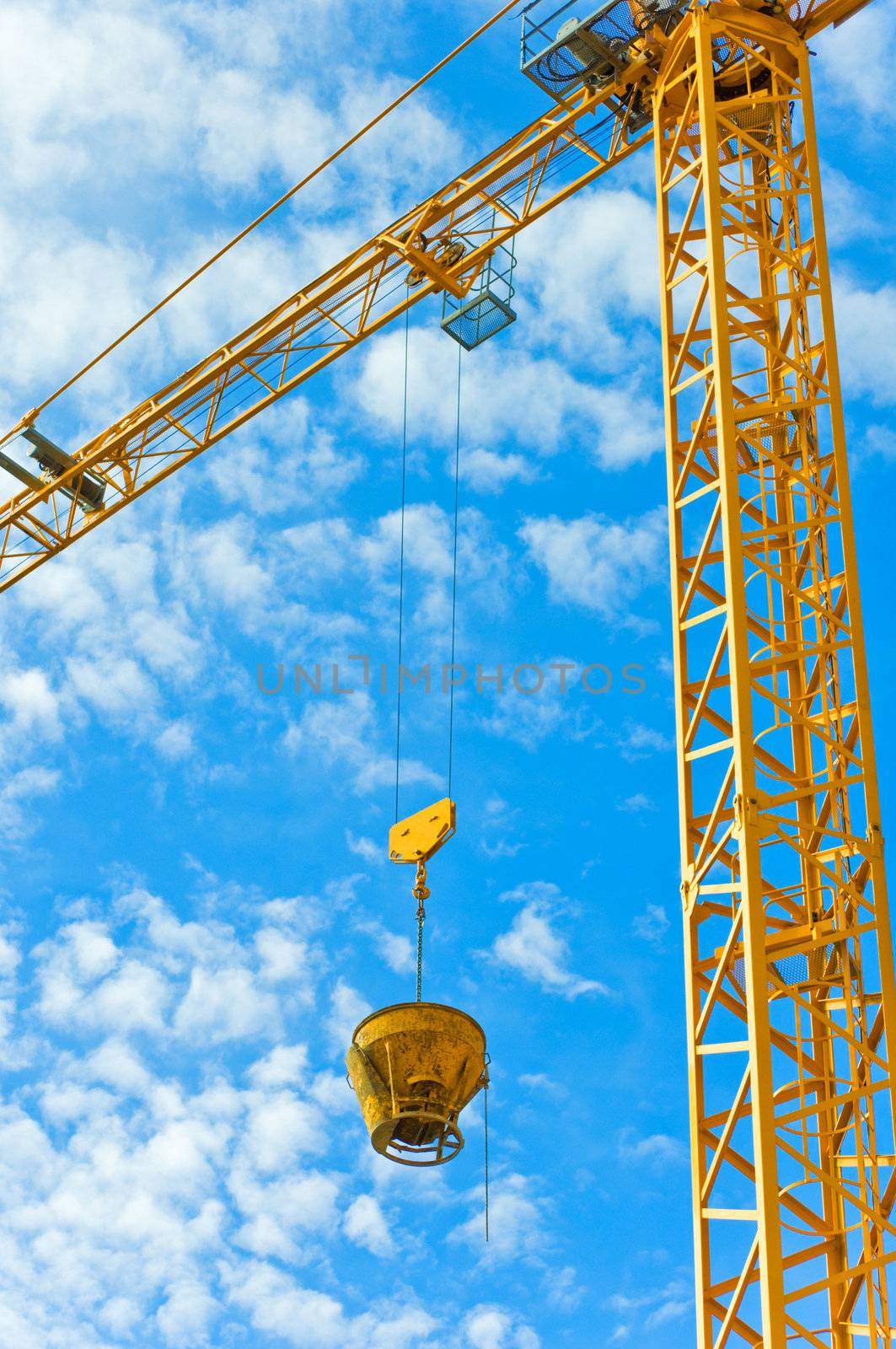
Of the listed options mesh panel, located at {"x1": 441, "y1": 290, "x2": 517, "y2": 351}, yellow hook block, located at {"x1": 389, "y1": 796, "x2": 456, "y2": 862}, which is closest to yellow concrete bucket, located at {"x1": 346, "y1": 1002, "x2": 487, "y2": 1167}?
yellow hook block, located at {"x1": 389, "y1": 796, "x2": 456, "y2": 862}

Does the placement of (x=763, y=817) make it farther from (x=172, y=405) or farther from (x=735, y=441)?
(x=172, y=405)

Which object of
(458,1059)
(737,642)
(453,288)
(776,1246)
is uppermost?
(453,288)

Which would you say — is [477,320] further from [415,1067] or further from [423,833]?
[415,1067]

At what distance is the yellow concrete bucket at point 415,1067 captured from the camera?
17.2 metres

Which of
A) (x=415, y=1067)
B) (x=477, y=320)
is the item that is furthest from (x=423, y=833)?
(x=477, y=320)

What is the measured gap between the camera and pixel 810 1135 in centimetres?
1599

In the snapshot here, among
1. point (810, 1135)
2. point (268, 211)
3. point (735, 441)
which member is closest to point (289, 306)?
point (268, 211)

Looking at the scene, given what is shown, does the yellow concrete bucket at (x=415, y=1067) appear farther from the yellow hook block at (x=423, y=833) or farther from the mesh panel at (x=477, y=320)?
the mesh panel at (x=477, y=320)

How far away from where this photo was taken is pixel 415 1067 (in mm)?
17219

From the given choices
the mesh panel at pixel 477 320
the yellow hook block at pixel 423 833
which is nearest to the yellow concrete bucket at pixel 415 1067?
the yellow hook block at pixel 423 833

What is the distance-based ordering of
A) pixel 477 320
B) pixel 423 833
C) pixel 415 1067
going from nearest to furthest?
1. pixel 415 1067
2. pixel 423 833
3. pixel 477 320

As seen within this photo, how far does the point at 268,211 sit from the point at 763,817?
51.4ft

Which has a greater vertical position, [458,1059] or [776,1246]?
[458,1059]

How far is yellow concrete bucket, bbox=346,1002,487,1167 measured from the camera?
678 inches
